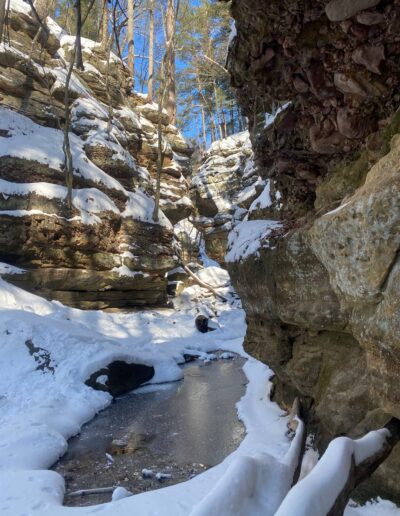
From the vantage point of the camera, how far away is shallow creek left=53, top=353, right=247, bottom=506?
5.21 m

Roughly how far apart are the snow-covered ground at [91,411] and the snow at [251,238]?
262 centimetres

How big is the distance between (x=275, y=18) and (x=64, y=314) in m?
11.3

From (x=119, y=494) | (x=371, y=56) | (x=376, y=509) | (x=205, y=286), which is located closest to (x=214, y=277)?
(x=205, y=286)

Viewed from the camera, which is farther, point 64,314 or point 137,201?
point 137,201

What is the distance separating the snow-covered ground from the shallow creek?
Result: 0.25m

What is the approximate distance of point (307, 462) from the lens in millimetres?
4793

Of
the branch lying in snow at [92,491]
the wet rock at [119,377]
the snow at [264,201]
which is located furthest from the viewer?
the wet rock at [119,377]

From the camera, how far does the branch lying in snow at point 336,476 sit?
6.07ft

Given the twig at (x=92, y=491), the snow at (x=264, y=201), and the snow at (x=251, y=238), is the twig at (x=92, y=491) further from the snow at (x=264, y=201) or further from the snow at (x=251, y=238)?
the snow at (x=264, y=201)

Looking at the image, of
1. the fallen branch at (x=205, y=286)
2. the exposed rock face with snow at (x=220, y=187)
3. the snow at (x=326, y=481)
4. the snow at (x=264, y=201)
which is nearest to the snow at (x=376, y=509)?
the snow at (x=326, y=481)

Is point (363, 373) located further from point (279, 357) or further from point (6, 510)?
point (6, 510)

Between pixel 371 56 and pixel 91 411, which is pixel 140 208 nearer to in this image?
pixel 91 411

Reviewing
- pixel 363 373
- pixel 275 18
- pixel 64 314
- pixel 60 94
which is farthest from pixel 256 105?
pixel 60 94

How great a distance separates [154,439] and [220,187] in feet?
71.9
